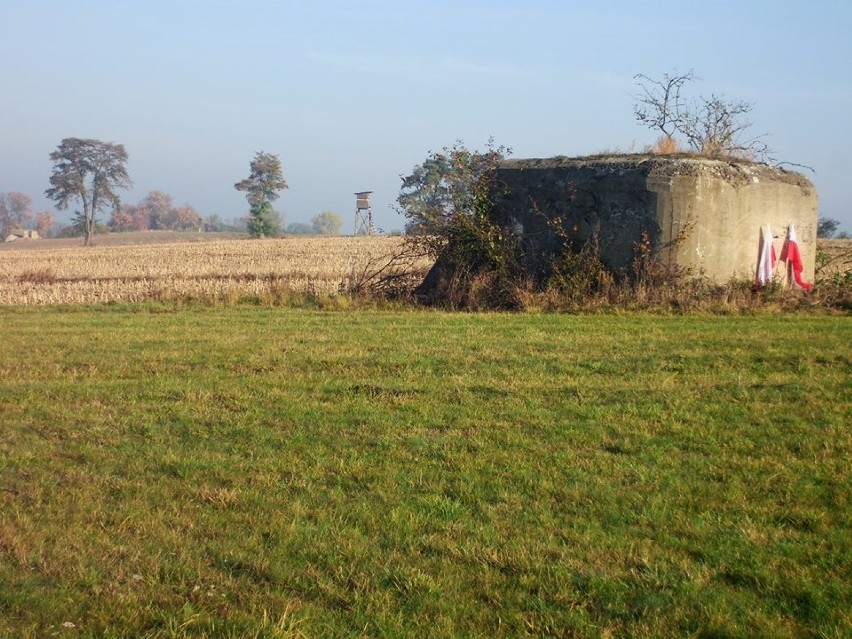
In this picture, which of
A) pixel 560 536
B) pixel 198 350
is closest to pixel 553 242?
pixel 198 350

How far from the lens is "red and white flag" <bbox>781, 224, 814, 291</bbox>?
17.5 meters

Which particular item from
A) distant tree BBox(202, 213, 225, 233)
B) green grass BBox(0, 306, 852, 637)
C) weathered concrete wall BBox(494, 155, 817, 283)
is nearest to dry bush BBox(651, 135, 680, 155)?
weathered concrete wall BBox(494, 155, 817, 283)

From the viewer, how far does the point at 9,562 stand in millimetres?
4996

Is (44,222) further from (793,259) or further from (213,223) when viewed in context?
(793,259)

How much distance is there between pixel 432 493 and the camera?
19.6ft

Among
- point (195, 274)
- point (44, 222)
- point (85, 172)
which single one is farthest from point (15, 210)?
point (195, 274)

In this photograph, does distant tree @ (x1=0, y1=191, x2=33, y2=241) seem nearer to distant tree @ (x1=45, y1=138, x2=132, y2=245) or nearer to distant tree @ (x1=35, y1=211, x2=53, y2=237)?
distant tree @ (x1=35, y1=211, x2=53, y2=237)

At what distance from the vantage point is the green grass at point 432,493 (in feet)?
14.5

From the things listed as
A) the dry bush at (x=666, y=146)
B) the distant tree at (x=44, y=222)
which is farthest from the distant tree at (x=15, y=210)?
the dry bush at (x=666, y=146)

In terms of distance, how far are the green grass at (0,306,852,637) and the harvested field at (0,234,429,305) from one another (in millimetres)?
9703

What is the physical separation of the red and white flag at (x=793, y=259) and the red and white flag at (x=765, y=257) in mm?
392

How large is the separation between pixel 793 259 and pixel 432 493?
45.1 feet

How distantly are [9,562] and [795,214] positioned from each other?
16211mm

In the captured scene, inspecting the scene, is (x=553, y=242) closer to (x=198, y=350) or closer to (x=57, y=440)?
(x=198, y=350)
